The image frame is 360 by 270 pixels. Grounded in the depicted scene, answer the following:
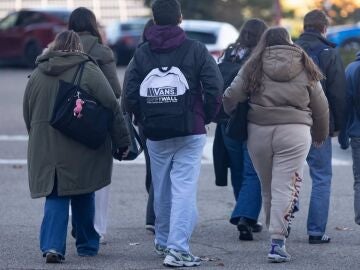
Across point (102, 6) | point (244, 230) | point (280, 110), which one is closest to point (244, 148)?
point (244, 230)

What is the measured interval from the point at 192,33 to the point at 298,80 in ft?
50.4

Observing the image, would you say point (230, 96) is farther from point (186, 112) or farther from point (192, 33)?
point (192, 33)

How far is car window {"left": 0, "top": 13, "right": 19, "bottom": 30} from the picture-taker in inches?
1156

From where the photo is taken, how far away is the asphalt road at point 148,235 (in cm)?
782

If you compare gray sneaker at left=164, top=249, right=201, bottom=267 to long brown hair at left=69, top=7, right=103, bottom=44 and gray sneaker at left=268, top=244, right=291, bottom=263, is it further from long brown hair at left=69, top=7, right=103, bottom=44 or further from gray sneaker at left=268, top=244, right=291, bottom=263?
long brown hair at left=69, top=7, right=103, bottom=44

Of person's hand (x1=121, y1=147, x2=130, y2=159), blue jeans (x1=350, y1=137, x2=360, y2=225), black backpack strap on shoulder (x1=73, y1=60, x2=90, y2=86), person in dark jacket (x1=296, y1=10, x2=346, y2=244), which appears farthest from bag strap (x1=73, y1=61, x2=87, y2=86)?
blue jeans (x1=350, y1=137, x2=360, y2=225)

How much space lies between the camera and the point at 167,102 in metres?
7.42

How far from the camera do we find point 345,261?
7883 millimetres

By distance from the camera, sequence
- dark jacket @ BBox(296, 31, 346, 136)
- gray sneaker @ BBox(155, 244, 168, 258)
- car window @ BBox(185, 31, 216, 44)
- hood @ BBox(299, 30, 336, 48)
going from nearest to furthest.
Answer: gray sneaker @ BBox(155, 244, 168, 258) < dark jacket @ BBox(296, 31, 346, 136) < hood @ BBox(299, 30, 336, 48) < car window @ BBox(185, 31, 216, 44)

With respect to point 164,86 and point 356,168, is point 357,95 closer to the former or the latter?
A: point 356,168

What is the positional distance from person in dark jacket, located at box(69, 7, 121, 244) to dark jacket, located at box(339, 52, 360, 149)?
175 cm

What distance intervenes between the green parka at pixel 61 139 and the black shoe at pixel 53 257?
1.30 feet

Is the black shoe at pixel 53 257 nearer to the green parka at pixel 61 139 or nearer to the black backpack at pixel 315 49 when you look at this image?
the green parka at pixel 61 139

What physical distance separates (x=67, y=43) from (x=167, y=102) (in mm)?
875
